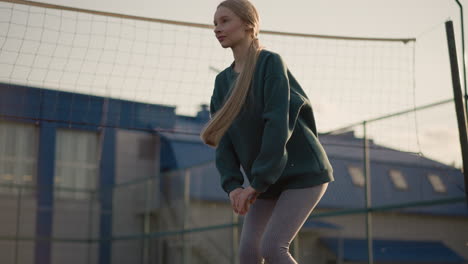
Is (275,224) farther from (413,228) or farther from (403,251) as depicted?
(413,228)

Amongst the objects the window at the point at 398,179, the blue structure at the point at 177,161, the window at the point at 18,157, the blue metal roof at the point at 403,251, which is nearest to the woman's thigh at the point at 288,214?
the blue structure at the point at 177,161

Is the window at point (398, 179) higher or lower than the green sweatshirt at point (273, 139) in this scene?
higher

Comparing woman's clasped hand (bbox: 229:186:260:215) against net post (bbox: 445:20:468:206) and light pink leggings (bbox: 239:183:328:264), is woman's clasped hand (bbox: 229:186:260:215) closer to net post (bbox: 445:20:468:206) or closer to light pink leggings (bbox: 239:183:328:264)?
light pink leggings (bbox: 239:183:328:264)

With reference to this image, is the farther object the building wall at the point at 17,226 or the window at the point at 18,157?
the window at the point at 18,157

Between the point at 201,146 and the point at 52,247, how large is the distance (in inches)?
190

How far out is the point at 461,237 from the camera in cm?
801

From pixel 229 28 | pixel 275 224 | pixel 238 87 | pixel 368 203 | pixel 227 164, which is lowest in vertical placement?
pixel 275 224

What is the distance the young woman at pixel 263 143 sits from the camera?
252 cm

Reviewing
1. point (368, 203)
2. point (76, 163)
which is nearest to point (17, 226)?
point (76, 163)

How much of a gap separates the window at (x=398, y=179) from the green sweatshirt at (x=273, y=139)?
25.2 feet

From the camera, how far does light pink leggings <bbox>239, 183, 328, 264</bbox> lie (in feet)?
8.30

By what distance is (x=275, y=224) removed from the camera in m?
2.56

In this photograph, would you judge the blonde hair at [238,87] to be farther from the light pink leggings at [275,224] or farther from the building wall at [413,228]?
the building wall at [413,228]

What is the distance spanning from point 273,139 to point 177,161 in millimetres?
16609
